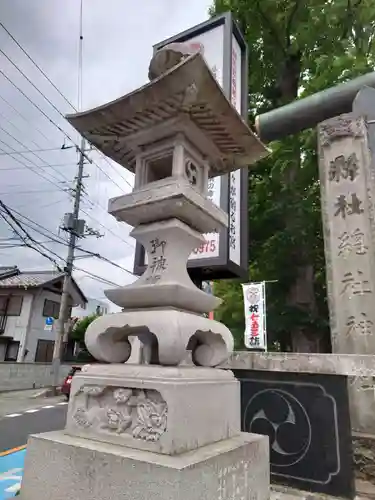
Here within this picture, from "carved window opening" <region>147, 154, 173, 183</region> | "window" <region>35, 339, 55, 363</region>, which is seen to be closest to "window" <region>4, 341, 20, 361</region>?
"window" <region>35, 339, 55, 363</region>

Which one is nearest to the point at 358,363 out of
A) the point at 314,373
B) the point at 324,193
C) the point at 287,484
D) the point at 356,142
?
the point at 314,373

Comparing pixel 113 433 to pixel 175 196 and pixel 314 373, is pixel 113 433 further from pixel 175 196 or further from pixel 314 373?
pixel 314 373

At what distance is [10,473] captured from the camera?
17.3ft

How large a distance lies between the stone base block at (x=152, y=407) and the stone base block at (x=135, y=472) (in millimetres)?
63

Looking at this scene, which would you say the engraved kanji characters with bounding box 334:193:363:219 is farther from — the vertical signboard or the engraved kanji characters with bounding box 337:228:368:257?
the vertical signboard

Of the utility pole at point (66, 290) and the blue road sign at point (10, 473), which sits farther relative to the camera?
the utility pole at point (66, 290)

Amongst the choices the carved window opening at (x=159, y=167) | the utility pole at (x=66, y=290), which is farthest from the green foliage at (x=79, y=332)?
the carved window opening at (x=159, y=167)

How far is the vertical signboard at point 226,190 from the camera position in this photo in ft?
20.0

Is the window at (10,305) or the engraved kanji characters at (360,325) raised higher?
the window at (10,305)

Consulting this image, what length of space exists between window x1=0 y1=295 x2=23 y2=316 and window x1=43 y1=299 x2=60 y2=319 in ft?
5.55

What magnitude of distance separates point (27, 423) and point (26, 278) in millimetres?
17457

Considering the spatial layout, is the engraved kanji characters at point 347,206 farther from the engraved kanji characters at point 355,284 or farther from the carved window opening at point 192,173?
the carved window opening at point 192,173

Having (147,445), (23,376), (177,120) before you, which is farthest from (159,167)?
(23,376)

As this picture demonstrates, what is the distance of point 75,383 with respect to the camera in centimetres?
240
